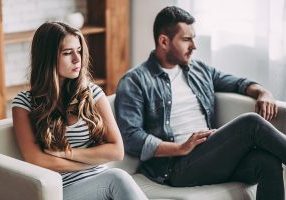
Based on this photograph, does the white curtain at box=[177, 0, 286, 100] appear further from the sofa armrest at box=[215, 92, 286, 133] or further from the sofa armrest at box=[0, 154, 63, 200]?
the sofa armrest at box=[0, 154, 63, 200]

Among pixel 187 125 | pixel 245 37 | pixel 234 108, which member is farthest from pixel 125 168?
pixel 245 37

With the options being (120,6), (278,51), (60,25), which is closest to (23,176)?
(60,25)

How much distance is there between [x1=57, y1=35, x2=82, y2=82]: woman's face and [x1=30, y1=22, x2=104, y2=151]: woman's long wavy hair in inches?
0.6

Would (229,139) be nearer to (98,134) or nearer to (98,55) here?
(98,134)

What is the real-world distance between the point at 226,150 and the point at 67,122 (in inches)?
26.3

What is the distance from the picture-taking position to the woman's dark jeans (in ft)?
9.00

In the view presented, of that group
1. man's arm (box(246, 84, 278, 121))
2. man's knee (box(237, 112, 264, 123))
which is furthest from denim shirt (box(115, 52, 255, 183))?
man's knee (box(237, 112, 264, 123))

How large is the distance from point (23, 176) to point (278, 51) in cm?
190

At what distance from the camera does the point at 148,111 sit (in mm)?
2955

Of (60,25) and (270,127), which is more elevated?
(60,25)

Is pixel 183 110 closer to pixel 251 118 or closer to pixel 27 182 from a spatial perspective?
pixel 251 118

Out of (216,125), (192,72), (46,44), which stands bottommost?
(216,125)

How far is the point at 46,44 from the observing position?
2.55 metres

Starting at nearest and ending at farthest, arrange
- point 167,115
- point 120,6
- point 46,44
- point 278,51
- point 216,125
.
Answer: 1. point 46,44
2. point 167,115
3. point 216,125
4. point 278,51
5. point 120,6
